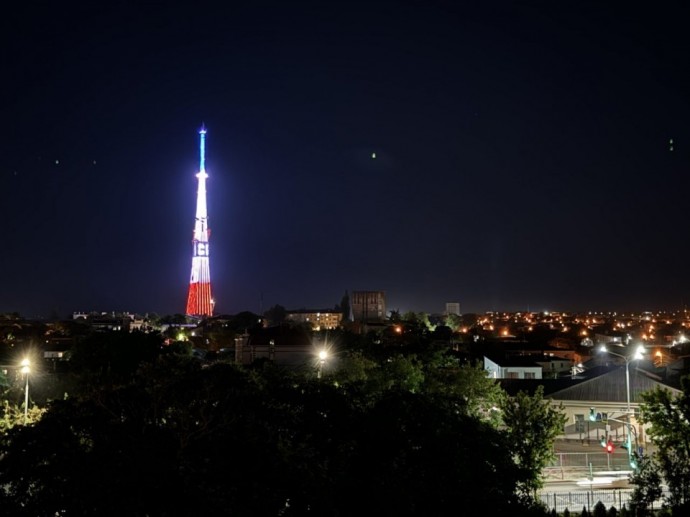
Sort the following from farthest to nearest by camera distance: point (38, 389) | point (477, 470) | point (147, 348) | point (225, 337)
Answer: point (225, 337)
point (147, 348)
point (38, 389)
point (477, 470)

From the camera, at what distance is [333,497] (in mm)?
13836

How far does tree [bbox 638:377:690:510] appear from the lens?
17406 millimetres

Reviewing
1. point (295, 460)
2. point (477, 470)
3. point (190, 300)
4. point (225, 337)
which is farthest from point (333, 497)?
point (190, 300)

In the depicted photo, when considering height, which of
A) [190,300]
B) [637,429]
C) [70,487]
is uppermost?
[190,300]

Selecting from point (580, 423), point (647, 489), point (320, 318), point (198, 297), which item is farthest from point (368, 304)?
point (647, 489)

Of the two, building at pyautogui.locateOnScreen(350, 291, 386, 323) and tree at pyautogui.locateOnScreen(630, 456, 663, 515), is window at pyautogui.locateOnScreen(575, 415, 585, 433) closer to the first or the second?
tree at pyautogui.locateOnScreen(630, 456, 663, 515)

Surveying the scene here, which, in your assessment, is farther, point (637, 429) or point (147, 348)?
point (147, 348)

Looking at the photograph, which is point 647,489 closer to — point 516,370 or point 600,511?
point 600,511

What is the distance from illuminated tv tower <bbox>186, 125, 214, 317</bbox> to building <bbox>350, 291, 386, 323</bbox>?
37.6 meters

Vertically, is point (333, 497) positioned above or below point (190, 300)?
below

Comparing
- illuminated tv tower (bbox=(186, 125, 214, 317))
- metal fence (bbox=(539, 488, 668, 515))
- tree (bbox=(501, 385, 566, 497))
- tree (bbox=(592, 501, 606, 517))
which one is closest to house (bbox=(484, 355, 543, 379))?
metal fence (bbox=(539, 488, 668, 515))

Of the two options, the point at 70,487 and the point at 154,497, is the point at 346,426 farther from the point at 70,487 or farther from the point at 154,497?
the point at 70,487

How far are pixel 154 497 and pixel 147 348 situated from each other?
37.2 m

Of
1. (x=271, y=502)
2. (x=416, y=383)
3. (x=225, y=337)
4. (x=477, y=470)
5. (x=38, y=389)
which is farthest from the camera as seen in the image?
(x=225, y=337)
